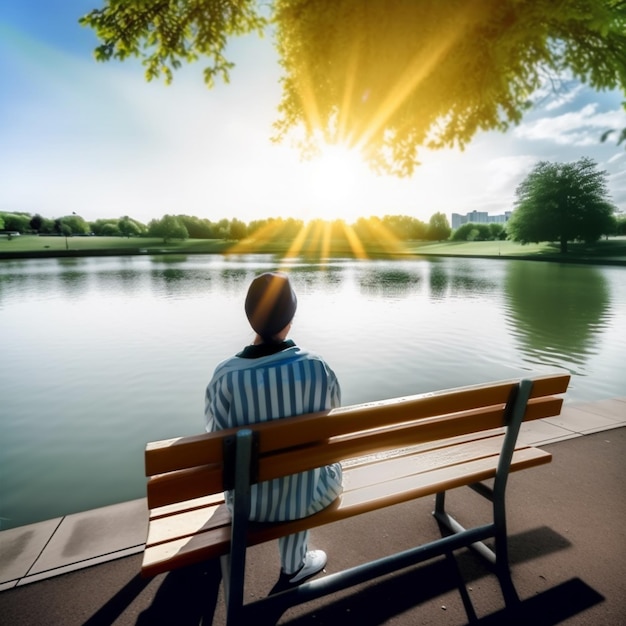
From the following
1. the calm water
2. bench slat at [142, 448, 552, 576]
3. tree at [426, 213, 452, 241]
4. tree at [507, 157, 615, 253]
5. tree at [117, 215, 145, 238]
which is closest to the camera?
bench slat at [142, 448, 552, 576]

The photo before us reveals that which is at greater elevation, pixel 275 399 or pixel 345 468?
pixel 275 399

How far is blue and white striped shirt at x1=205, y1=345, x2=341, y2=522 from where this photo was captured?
184cm

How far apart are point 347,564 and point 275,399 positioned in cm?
140

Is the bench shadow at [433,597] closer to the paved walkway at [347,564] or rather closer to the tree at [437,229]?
the paved walkway at [347,564]

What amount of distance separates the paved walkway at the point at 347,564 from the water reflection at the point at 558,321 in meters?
5.72

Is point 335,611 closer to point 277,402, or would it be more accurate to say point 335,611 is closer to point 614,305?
point 277,402

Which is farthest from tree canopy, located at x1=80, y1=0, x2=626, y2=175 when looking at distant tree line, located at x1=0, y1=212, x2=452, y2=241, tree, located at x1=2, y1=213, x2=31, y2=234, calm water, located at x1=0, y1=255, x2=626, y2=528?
tree, located at x1=2, y1=213, x2=31, y2=234

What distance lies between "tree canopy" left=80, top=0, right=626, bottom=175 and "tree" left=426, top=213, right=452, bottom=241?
138 metres

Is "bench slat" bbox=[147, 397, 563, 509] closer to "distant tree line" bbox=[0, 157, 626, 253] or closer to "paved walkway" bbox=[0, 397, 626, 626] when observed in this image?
"paved walkway" bbox=[0, 397, 626, 626]

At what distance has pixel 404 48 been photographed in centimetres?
557

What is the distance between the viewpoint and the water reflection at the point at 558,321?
28.9 feet

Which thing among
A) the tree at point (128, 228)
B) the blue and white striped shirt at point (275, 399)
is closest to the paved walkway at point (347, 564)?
the blue and white striped shirt at point (275, 399)

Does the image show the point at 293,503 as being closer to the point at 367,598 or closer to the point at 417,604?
the point at 367,598

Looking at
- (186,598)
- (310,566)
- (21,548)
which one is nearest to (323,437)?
(310,566)
